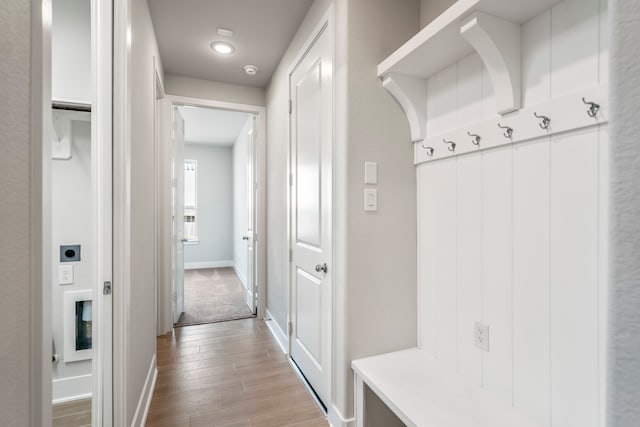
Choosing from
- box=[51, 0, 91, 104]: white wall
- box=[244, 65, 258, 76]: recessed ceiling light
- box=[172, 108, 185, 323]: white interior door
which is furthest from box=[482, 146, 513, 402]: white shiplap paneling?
box=[172, 108, 185, 323]: white interior door

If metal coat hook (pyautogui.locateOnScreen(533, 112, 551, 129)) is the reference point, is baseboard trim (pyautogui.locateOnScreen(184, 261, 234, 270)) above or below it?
below

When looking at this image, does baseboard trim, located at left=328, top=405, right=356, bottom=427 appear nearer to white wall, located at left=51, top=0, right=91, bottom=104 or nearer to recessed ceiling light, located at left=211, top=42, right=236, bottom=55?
white wall, located at left=51, top=0, right=91, bottom=104

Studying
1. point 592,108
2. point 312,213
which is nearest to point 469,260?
point 592,108

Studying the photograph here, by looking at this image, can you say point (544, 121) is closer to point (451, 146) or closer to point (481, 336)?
point (451, 146)

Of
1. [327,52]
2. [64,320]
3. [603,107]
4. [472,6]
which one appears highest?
[327,52]

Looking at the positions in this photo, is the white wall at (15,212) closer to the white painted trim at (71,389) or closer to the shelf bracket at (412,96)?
the shelf bracket at (412,96)

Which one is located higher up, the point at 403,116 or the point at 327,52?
the point at 327,52

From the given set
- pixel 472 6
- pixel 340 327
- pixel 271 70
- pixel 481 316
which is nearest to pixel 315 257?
pixel 340 327

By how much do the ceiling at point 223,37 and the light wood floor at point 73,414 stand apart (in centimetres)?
259

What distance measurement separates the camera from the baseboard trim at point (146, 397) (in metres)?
1.66

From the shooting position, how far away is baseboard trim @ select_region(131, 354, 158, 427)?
1.66 meters

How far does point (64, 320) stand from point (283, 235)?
1.56m

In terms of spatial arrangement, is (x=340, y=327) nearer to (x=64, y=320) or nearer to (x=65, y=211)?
(x=64, y=320)

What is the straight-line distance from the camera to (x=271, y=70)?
9.78ft
